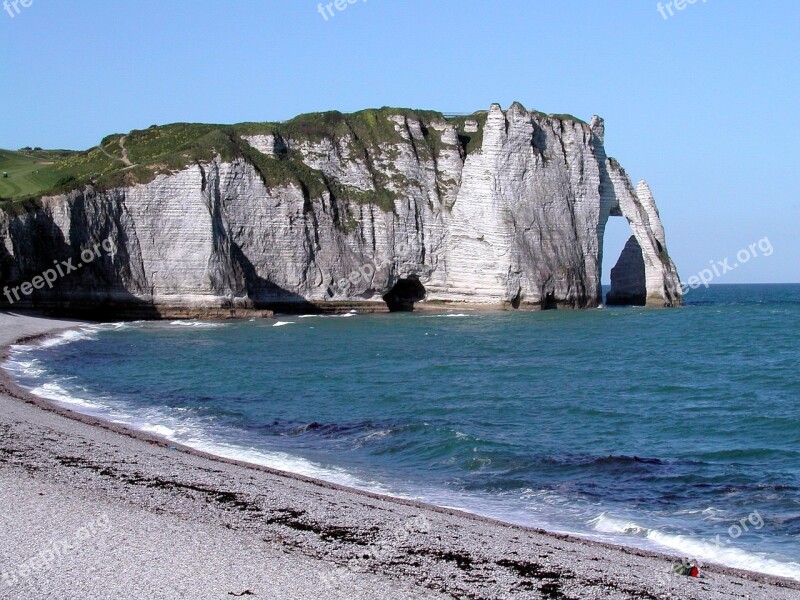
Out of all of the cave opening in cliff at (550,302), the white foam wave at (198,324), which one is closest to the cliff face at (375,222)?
the cave opening in cliff at (550,302)

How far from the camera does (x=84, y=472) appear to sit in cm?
1189

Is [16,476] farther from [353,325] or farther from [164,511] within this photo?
[353,325]

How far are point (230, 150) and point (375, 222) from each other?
37.3 feet

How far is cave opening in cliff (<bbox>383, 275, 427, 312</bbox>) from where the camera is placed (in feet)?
205

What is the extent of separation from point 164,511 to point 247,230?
151ft

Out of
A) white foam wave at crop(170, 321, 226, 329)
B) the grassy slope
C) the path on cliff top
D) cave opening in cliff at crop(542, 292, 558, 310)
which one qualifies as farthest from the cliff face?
the grassy slope

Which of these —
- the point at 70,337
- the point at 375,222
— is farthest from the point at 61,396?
the point at 375,222

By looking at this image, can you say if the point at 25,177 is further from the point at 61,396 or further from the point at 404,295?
the point at 61,396

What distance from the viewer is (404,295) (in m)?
64.1

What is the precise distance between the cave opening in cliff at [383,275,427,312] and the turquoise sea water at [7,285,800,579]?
874 inches

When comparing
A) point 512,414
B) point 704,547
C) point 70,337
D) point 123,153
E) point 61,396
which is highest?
point 123,153

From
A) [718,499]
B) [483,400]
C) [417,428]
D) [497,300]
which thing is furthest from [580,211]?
[718,499]

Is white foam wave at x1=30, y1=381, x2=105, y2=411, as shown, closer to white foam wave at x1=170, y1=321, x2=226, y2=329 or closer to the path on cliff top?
white foam wave at x1=170, y1=321, x2=226, y2=329

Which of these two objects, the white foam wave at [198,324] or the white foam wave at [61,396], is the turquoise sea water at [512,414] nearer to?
the white foam wave at [61,396]
